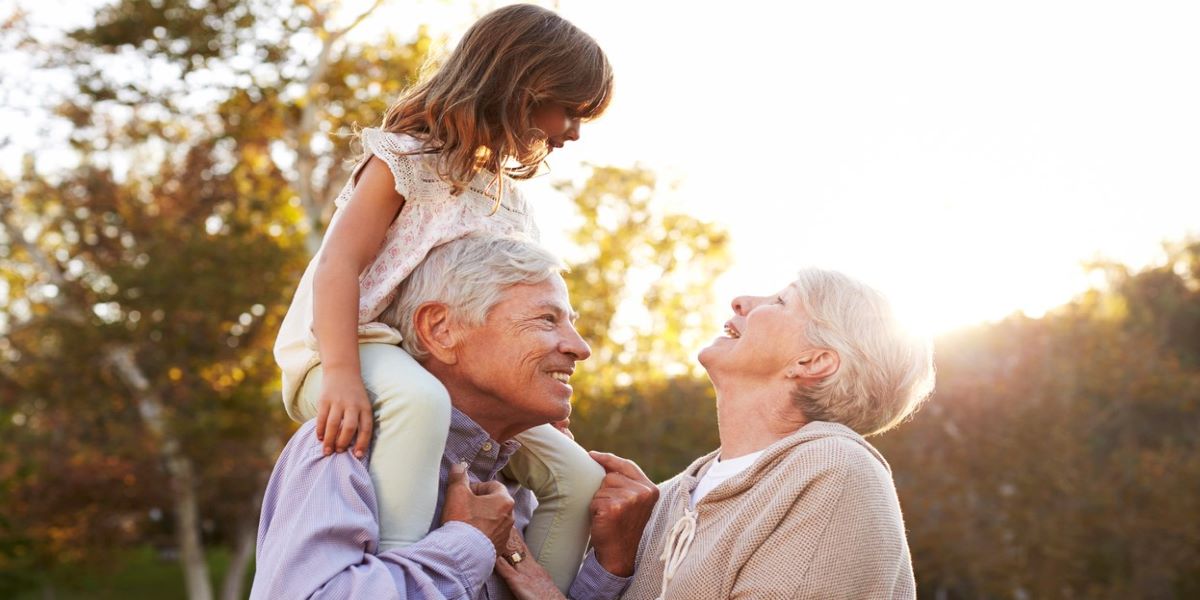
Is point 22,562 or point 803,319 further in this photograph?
point 22,562

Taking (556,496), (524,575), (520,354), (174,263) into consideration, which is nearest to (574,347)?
(520,354)

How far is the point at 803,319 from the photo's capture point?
2.75m

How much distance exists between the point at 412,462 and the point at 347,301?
40 centimetres

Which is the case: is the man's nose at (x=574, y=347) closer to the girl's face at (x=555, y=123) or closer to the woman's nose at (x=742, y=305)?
the woman's nose at (x=742, y=305)

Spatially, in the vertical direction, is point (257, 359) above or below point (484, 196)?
below

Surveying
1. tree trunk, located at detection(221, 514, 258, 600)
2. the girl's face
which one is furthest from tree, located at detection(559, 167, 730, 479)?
the girl's face

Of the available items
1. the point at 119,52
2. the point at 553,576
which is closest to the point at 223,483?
the point at 119,52

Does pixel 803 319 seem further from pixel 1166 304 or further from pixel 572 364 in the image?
pixel 1166 304

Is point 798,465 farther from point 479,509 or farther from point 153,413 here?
point 153,413

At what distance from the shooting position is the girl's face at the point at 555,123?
3.07 meters

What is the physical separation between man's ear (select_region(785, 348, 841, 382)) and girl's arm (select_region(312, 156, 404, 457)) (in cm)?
94

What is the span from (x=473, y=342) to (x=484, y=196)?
17.2 inches

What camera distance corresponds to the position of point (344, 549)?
7.38ft

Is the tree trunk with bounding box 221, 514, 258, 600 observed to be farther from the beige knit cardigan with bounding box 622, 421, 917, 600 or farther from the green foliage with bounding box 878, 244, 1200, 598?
the beige knit cardigan with bounding box 622, 421, 917, 600
